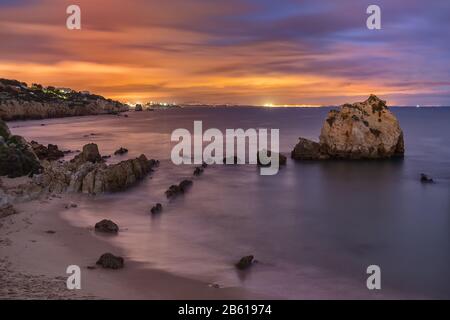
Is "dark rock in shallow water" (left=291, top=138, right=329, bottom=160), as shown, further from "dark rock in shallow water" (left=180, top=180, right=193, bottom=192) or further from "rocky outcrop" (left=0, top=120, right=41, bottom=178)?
"rocky outcrop" (left=0, top=120, right=41, bottom=178)

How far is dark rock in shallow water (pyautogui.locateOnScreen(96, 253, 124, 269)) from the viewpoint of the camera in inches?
670

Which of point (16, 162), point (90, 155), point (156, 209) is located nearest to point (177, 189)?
point (156, 209)

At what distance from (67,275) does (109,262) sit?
5.66ft

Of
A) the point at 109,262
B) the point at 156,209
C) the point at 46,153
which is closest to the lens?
the point at 109,262

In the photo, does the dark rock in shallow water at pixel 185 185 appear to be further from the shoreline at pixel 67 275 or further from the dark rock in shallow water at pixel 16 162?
the shoreline at pixel 67 275

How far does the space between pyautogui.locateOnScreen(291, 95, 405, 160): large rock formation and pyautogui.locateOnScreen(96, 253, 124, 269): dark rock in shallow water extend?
34771 millimetres

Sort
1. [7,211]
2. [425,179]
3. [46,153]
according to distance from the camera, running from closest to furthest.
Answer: [7,211] < [425,179] < [46,153]

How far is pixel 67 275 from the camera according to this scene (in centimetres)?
1567

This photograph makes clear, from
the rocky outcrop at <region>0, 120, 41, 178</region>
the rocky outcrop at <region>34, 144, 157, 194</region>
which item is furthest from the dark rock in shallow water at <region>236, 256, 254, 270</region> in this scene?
the rocky outcrop at <region>0, 120, 41, 178</region>

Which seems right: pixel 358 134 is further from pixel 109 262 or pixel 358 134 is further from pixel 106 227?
pixel 109 262

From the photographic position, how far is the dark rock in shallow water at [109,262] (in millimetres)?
17016
